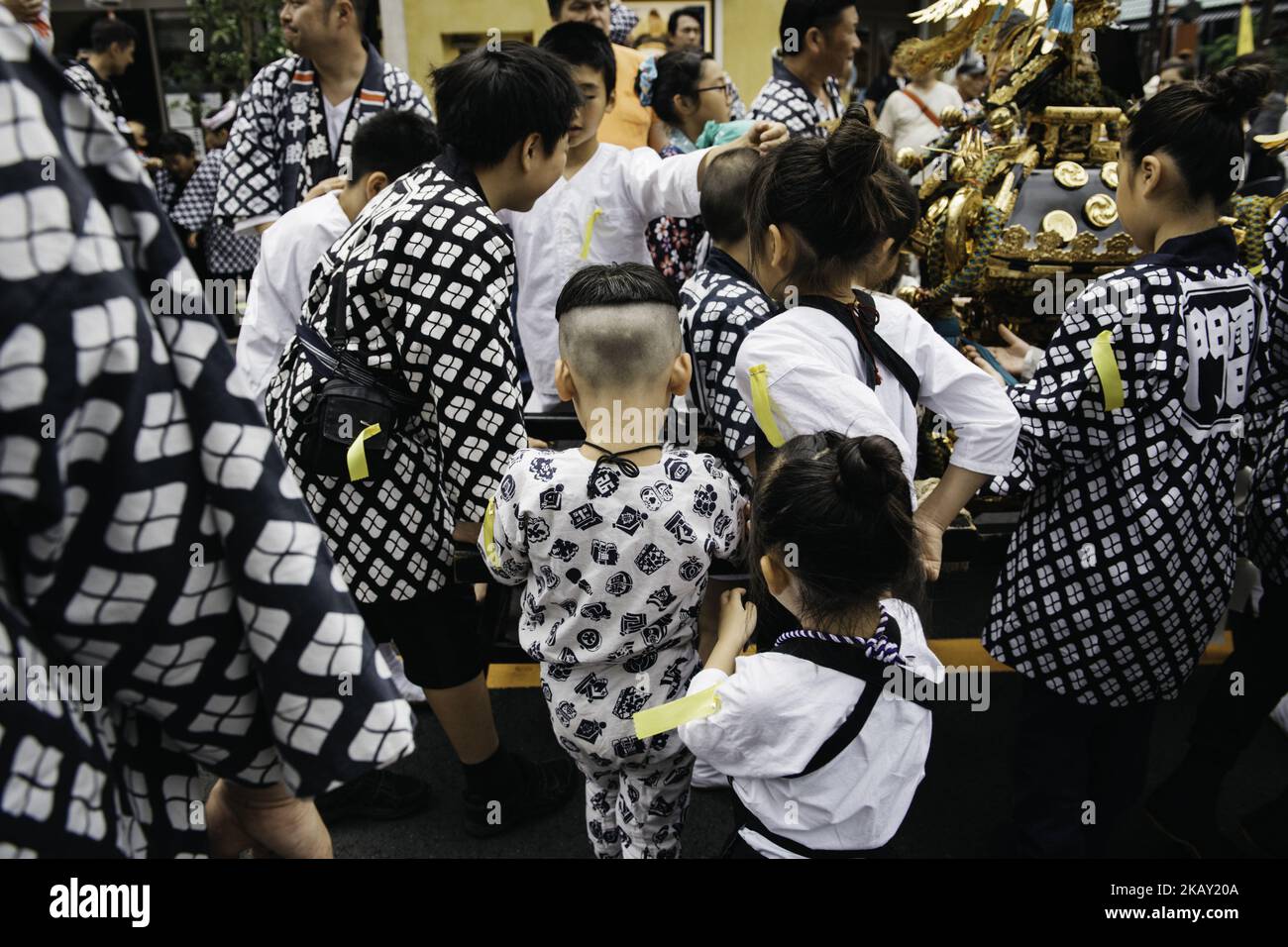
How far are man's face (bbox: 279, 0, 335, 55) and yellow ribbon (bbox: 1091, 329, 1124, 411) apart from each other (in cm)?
255

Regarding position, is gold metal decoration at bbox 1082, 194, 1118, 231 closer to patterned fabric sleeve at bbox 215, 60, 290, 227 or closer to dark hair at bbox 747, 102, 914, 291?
dark hair at bbox 747, 102, 914, 291

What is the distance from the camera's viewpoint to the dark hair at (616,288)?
5.65ft

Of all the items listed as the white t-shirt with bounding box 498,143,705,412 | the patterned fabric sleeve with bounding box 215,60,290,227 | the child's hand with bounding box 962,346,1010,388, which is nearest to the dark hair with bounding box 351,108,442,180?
the white t-shirt with bounding box 498,143,705,412

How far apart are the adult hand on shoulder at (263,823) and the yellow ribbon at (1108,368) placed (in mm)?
1546

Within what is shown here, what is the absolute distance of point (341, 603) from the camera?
1.02 m

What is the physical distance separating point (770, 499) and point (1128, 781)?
123 cm

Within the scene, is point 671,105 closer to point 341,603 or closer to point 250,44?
point 341,603

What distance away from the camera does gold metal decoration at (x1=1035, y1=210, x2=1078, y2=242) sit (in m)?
2.37

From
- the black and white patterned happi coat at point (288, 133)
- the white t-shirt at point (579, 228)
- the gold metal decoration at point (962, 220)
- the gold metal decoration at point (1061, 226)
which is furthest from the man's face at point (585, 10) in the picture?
the gold metal decoration at point (1061, 226)

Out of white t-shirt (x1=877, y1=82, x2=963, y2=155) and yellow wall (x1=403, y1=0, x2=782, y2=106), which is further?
yellow wall (x1=403, y1=0, x2=782, y2=106)

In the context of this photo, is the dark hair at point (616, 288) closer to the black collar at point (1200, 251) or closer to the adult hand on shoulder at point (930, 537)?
the adult hand on shoulder at point (930, 537)

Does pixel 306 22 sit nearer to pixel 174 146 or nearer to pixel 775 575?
pixel 775 575

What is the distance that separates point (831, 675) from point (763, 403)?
1.64ft

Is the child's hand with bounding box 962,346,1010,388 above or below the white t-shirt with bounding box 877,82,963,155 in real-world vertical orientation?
below
